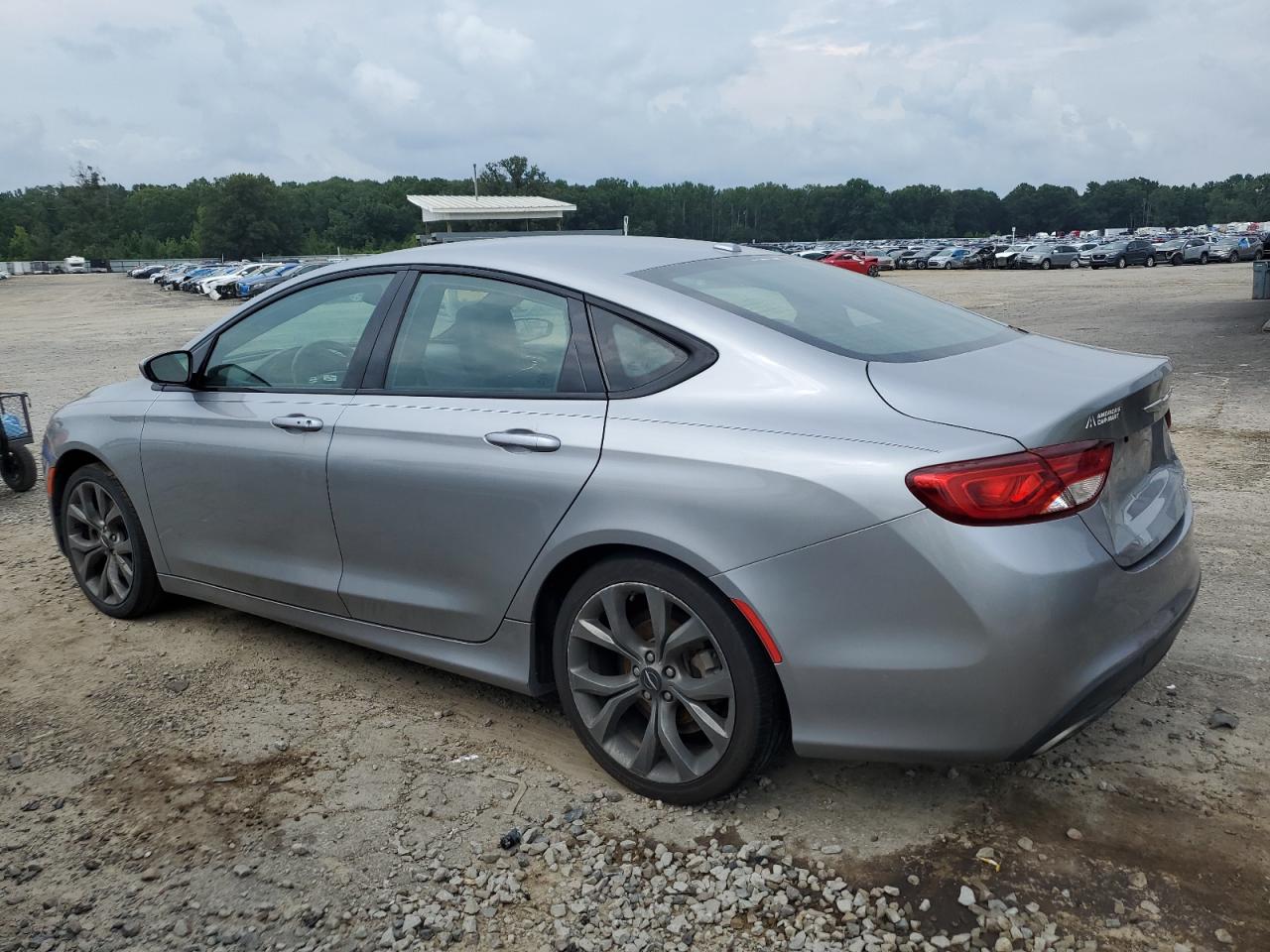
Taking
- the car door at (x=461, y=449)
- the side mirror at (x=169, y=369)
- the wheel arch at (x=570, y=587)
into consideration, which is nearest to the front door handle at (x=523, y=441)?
the car door at (x=461, y=449)

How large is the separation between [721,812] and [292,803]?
134cm

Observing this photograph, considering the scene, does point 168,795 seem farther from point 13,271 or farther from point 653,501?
point 13,271

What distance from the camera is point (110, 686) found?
4.30 meters

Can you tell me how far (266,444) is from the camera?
4.06 metres

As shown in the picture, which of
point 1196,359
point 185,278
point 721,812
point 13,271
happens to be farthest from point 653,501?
point 13,271

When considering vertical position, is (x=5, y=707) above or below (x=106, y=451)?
below

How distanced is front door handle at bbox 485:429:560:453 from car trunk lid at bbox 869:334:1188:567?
0.99 m

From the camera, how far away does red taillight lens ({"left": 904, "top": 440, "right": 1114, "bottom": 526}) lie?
258 centimetres

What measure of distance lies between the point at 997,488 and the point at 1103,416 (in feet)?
1.51

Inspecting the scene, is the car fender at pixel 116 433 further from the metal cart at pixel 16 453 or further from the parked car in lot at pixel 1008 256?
the parked car in lot at pixel 1008 256

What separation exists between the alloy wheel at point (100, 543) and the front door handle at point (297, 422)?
1259 millimetres

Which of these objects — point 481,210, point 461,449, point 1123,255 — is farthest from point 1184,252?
point 461,449

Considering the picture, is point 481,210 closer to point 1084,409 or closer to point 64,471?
point 64,471

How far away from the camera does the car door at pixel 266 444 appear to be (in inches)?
155
